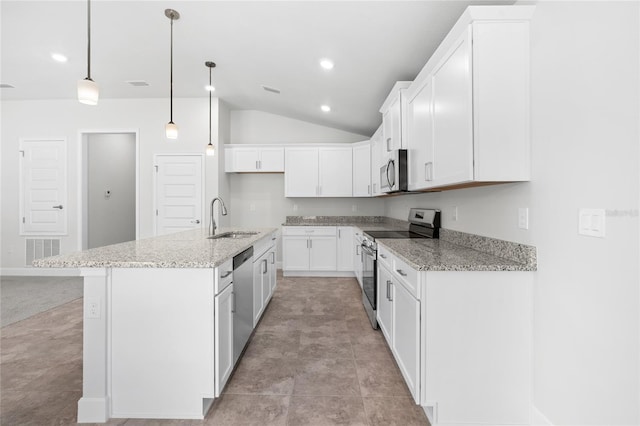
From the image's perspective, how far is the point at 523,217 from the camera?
5.43ft

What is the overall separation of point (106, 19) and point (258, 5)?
5.39 ft

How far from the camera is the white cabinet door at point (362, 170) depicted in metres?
4.91

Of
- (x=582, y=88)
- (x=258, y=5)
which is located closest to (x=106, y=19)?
(x=258, y=5)

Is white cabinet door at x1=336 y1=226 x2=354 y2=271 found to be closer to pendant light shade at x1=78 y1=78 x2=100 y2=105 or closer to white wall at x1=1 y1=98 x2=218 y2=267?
white wall at x1=1 y1=98 x2=218 y2=267

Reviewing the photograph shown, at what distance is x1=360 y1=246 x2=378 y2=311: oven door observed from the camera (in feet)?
9.14

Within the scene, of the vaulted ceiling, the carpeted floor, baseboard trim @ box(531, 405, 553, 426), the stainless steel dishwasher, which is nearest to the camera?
baseboard trim @ box(531, 405, 553, 426)

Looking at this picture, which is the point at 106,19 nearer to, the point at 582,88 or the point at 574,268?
the point at 582,88

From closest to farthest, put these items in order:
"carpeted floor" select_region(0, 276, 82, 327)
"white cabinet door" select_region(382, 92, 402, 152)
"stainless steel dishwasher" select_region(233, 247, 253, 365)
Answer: "stainless steel dishwasher" select_region(233, 247, 253, 365)
"white cabinet door" select_region(382, 92, 402, 152)
"carpeted floor" select_region(0, 276, 82, 327)

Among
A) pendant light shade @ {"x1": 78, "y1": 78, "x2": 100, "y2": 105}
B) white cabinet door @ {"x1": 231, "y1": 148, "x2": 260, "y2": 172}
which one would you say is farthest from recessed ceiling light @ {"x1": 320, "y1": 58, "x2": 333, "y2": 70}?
white cabinet door @ {"x1": 231, "y1": 148, "x2": 260, "y2": 172}

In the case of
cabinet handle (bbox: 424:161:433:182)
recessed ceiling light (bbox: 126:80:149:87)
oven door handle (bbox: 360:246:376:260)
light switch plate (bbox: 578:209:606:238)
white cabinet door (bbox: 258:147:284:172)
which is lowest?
oven door handle (bbox: 360:246:376:260)

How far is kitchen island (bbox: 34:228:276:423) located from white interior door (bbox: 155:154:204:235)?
3.40 m

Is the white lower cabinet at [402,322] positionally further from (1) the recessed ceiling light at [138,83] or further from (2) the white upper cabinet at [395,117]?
(1) the recessed ceiling light at [138,83]

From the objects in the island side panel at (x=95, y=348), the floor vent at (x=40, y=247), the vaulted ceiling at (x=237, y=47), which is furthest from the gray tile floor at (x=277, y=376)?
the vaulted ceiling at (x=237, y=47)

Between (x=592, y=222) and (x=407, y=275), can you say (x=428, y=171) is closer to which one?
(x=407, y=275)
